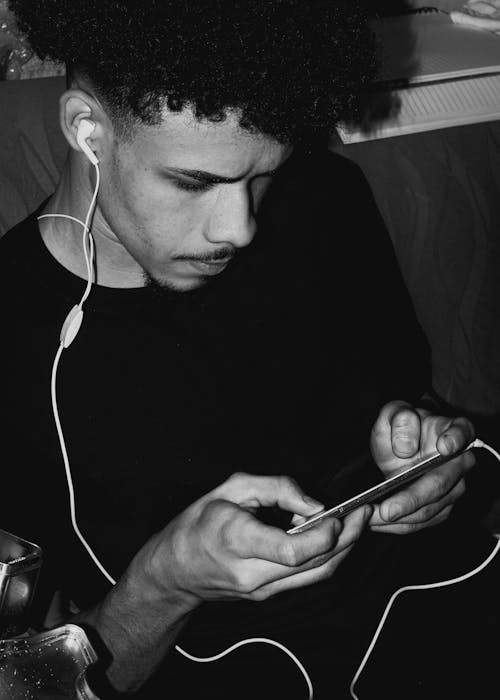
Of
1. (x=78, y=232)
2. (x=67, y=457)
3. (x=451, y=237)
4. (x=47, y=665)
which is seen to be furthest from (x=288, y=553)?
(x=451, y=237)

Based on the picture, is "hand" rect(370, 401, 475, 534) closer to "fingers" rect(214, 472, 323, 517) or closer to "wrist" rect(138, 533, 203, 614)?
"fingers" rect(214, 472, 323, 517)

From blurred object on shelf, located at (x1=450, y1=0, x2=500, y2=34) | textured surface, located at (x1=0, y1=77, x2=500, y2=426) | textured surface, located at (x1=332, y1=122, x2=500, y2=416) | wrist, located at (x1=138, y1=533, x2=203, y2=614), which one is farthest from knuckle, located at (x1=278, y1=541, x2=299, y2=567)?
blurred object on shelf, located at (x1=450, y1=0, x2=500, y2=34)

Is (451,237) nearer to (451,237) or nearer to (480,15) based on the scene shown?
(451,237)

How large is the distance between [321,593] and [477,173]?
31.3 inches

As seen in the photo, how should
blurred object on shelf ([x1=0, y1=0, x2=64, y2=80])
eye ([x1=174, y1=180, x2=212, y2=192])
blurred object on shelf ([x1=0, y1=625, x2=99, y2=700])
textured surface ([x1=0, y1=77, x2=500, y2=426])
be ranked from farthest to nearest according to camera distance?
textured surface ([x1=0, y1=77, x2=500, y2=426]) → blurred object on shelf ([x1=0, y1=0, x2=64, y2=80]) → eye ([x1=174, y1=180, x2=212, y2=192]) → blurred object on shelf ([x1=0, y1=625, x2=99, y2=700])

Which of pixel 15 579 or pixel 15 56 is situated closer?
pixel 15 579

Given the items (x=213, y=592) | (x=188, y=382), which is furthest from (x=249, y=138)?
(x=213, y=592)

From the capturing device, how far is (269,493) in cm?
81

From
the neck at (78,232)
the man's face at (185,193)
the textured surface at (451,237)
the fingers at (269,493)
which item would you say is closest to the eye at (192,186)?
the man's face at (185,193)

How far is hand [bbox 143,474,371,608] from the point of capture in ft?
2.37

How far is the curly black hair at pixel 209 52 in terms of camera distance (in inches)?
29.5

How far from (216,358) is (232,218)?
242 millimetres

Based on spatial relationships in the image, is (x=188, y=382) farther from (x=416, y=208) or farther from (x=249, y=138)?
(x=416, y=208)

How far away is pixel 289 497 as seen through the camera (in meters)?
0.81
